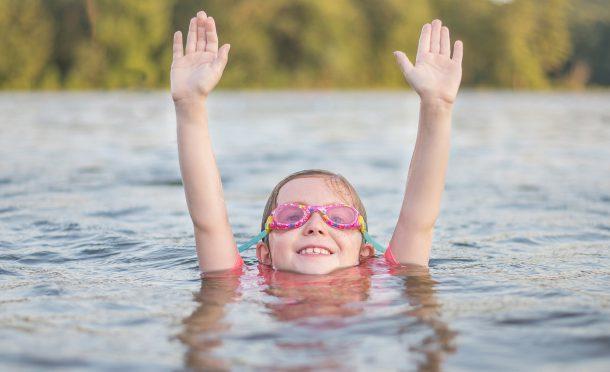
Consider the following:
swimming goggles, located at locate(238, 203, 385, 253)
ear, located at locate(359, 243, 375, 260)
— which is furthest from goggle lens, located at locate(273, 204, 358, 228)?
ear, located at locate(359, 243, 375, 260)

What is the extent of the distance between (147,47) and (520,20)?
33.0 metres

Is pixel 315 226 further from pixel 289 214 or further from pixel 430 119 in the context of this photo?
pixel 430 119

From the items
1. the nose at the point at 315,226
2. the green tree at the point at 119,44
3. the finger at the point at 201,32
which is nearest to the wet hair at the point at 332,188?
the nose at the point at 315,226

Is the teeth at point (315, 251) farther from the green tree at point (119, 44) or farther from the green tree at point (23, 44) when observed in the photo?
the green tree at point (23, 44)

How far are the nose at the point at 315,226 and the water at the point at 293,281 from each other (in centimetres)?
22

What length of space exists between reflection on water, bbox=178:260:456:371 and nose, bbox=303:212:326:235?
21 centimetres

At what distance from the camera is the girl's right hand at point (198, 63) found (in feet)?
13.0

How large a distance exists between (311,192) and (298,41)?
1742 inches

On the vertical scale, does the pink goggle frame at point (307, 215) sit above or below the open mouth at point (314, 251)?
above

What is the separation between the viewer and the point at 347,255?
4.30 metres

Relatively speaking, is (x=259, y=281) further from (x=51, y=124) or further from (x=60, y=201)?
(x=51, y=124)

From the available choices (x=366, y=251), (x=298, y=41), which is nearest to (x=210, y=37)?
(x=366, y=251)

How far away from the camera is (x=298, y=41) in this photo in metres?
47.9

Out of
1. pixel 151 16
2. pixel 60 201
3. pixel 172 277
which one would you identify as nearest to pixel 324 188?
pixel 172 277
